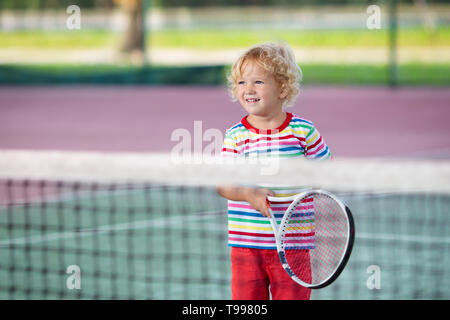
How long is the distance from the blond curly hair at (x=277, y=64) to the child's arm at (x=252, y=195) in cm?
30

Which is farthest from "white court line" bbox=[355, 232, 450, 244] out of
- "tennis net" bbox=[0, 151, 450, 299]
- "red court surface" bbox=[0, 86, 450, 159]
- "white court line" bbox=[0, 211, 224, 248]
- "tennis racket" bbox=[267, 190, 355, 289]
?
"red court surface" bbox=[0, 86, 450, 159]

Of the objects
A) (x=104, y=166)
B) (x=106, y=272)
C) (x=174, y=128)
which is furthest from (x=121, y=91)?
(x=104, y=166)

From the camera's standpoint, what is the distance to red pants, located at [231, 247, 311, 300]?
106 inches

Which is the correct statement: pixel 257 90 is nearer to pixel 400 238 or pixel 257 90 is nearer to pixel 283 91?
pixel 283 91

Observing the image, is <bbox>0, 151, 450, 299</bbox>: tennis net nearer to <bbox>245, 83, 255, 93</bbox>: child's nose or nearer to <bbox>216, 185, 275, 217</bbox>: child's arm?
<bbox>216, 185, 275, 217</bbox>: child's arm

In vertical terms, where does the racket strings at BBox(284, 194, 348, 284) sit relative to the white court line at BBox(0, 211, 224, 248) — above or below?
above

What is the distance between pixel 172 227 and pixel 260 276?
3.55 meters

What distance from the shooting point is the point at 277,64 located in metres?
2.57

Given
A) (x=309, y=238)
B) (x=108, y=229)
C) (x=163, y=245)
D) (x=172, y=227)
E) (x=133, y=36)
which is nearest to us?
(x=309, y=238)

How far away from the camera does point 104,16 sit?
32.6 meters

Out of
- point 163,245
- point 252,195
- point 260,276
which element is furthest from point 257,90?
point 163,245

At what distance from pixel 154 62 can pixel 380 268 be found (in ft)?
74.0

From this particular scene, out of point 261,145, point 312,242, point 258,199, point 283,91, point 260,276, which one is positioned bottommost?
point 260,276

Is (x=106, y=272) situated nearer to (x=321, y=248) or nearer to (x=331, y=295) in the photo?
(x=331, y=295)
